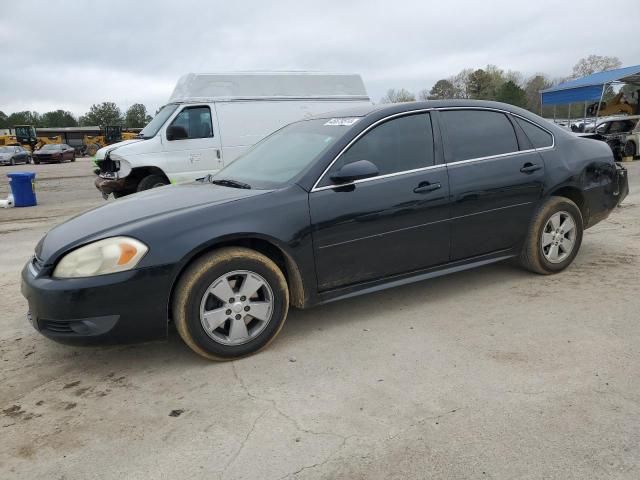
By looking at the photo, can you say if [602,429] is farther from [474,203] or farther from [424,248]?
[474,203]

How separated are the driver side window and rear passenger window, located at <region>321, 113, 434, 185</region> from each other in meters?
6.28

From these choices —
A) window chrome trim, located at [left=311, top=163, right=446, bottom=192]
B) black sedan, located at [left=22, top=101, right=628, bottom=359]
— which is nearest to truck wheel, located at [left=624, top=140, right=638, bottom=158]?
black sedan, located at [left=22, top=101, right=628, bottom=359]

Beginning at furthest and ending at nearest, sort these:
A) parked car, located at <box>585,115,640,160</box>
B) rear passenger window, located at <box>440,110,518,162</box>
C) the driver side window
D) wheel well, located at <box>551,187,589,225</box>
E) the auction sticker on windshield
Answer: parked car, located at <box>585,115,640,160</box> → the driver side window → wheel well, located at <box>551,187,589,225</box> → rear passenger window, located at <box>440,110,518,162</box> → the auction sticker on windshield

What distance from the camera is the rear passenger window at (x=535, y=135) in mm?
4461

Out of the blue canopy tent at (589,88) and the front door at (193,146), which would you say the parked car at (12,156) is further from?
the blue canopy tent at (589,88)

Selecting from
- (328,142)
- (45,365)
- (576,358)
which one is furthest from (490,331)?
(45,365)

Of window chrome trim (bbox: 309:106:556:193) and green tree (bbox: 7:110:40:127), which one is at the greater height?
green tree (bbox: 7:110:40:127)

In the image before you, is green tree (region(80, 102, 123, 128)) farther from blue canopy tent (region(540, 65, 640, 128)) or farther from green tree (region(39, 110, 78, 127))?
blue canopy tent (region(540, 65, 640, 128))

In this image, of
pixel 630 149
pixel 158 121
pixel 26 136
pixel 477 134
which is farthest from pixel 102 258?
pixel 26 136

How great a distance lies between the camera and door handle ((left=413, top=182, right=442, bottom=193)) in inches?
149

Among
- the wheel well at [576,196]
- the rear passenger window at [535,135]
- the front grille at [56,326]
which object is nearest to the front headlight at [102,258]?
the front grille at [56,326]

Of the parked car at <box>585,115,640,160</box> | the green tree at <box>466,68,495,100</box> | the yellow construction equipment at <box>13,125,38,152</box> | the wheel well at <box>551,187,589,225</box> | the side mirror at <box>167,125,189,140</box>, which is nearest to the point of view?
the wheel well at <box>551,187,589,225</box>

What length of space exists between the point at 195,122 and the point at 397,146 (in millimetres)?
6446

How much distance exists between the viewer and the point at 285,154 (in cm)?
403
